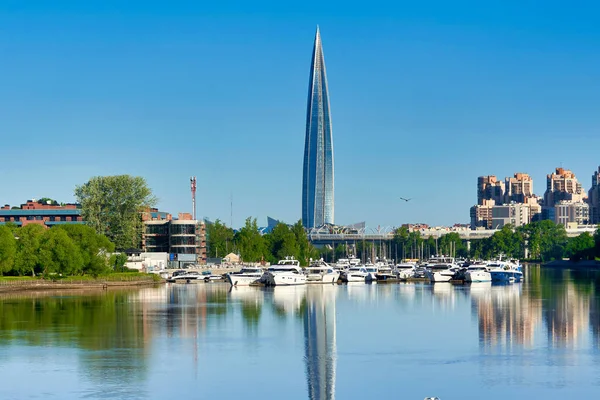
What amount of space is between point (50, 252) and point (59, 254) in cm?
88

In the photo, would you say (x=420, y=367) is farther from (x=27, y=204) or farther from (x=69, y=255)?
(x=27, y=204)

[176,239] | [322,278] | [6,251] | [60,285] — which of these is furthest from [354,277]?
[176,239]

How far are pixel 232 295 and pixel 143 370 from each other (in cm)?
5247

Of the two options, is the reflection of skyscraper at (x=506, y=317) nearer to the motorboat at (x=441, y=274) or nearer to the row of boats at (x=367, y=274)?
the motorboat at (x=441, y=274)

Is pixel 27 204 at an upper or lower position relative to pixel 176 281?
upper

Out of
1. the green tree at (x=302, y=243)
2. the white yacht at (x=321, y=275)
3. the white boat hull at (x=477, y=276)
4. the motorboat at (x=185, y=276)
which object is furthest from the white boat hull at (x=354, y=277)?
the green tree at (x=302, y=243)

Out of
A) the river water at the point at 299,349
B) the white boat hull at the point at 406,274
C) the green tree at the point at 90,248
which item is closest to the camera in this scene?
the river water at the point at 299,349

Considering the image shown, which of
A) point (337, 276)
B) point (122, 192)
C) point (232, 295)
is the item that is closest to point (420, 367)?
point (232, 295)

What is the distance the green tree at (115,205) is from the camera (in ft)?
452

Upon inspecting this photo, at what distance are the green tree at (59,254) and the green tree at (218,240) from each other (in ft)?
229

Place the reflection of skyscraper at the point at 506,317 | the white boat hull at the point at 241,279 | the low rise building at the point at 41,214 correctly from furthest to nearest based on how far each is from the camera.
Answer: the low rise building at the point at 41,214 → the white boat hull at the point at 241,279 → the reflection of skyscraper at the point at 506,317

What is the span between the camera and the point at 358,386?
38.1m

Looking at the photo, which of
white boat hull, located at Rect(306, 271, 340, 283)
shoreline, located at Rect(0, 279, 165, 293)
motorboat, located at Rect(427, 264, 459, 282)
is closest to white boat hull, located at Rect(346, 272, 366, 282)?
white boat hull, located at Rect(306, 271, 340, 283)

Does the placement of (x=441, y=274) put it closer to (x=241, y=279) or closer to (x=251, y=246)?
(x=241, y=279)
